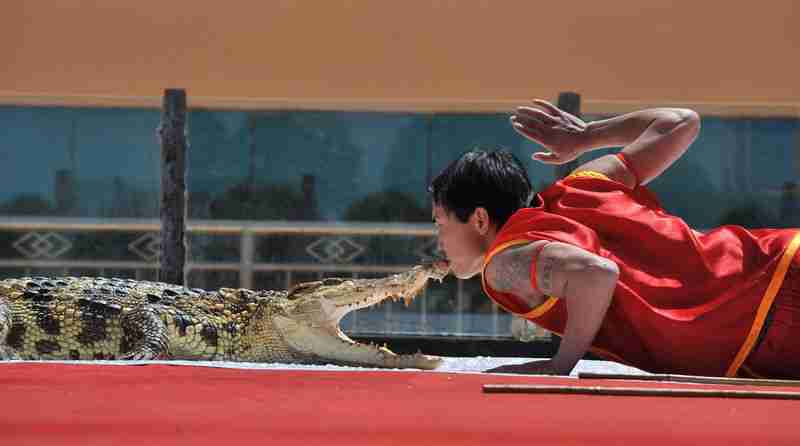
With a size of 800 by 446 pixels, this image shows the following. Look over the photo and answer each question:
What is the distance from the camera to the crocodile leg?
15.5ft

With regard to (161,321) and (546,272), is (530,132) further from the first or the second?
(161,321)

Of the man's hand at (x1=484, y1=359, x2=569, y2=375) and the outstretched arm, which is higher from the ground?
the outstretched arm

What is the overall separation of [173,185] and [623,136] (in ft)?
12.7

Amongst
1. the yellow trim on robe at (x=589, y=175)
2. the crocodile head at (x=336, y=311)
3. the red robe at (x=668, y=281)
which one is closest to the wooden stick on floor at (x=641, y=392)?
the red robe at (x=668, y=281)

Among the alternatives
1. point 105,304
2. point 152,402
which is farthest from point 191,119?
point 152,402

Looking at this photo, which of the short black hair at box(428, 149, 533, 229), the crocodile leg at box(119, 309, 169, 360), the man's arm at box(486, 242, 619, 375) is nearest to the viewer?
the man's arm at box(486, 242, 619, 375)

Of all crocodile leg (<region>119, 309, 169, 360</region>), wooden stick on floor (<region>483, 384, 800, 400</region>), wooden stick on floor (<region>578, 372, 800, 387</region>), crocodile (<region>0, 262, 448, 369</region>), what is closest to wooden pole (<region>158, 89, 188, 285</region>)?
crocodile (<region>0, 262, 448, 369</region>)

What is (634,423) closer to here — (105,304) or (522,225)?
(522,225)

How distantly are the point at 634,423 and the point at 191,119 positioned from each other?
6976 millimetres

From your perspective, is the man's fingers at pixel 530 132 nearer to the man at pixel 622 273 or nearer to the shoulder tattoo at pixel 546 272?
the man at pixel 622 273

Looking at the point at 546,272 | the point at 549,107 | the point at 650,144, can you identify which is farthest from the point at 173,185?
the point at 546,272

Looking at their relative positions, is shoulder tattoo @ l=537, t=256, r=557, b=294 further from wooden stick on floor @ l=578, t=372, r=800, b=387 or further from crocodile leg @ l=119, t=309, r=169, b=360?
crocodile leg @ l=119, t=309, r=169, b=360

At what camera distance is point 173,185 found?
6051mm

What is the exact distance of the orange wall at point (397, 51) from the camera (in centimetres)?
746
